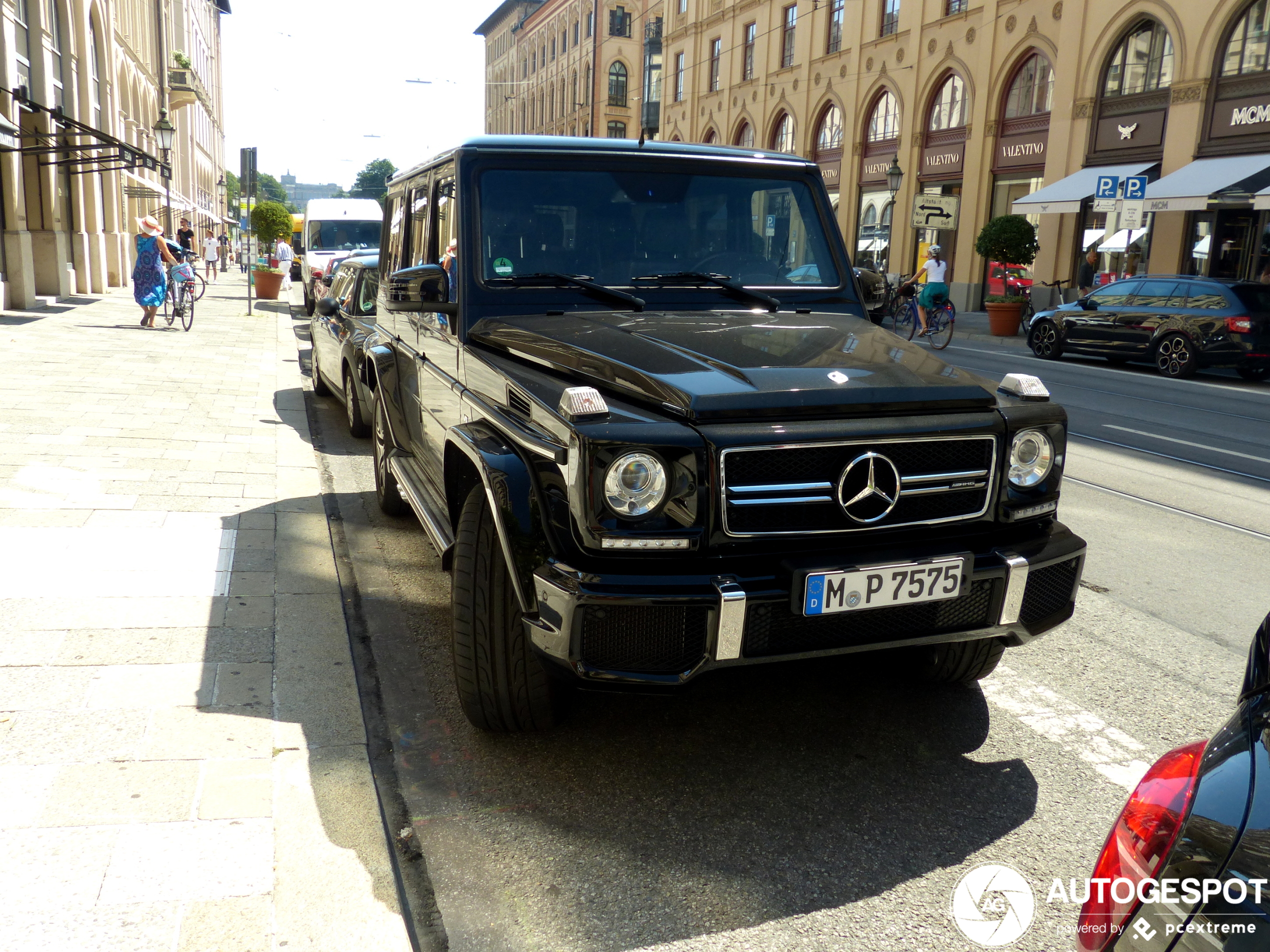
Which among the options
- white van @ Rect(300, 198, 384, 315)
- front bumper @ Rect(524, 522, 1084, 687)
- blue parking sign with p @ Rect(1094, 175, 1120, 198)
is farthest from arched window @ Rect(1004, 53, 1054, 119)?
front bumper @ Rect(524, 522, 1084, 687)

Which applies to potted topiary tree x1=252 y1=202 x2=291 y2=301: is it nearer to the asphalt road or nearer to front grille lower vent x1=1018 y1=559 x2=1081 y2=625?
the asphalt road

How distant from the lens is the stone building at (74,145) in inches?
718

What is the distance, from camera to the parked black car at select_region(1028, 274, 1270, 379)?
16.6 metres

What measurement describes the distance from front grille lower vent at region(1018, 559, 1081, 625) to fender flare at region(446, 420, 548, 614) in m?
1.42

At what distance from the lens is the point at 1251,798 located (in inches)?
56.5

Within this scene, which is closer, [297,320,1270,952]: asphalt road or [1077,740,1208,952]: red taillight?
[1077,740,1208,952]: red taillight

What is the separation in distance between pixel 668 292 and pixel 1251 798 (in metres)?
2.99

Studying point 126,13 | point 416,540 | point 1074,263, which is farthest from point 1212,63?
point 126,13

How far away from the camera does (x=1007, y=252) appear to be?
24969 millimetres

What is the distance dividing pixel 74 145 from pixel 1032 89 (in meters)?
23.5

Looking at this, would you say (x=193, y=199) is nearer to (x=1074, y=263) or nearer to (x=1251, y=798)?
(x=1074, y=263)

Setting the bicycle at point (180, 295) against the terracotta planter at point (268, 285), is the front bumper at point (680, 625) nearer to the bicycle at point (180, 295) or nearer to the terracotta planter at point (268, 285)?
the bicycle at point (180, 295)

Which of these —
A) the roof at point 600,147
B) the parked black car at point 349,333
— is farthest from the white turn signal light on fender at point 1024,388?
the parked black car at point 349,333

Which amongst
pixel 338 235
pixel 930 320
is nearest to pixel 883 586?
pixel 930 320
